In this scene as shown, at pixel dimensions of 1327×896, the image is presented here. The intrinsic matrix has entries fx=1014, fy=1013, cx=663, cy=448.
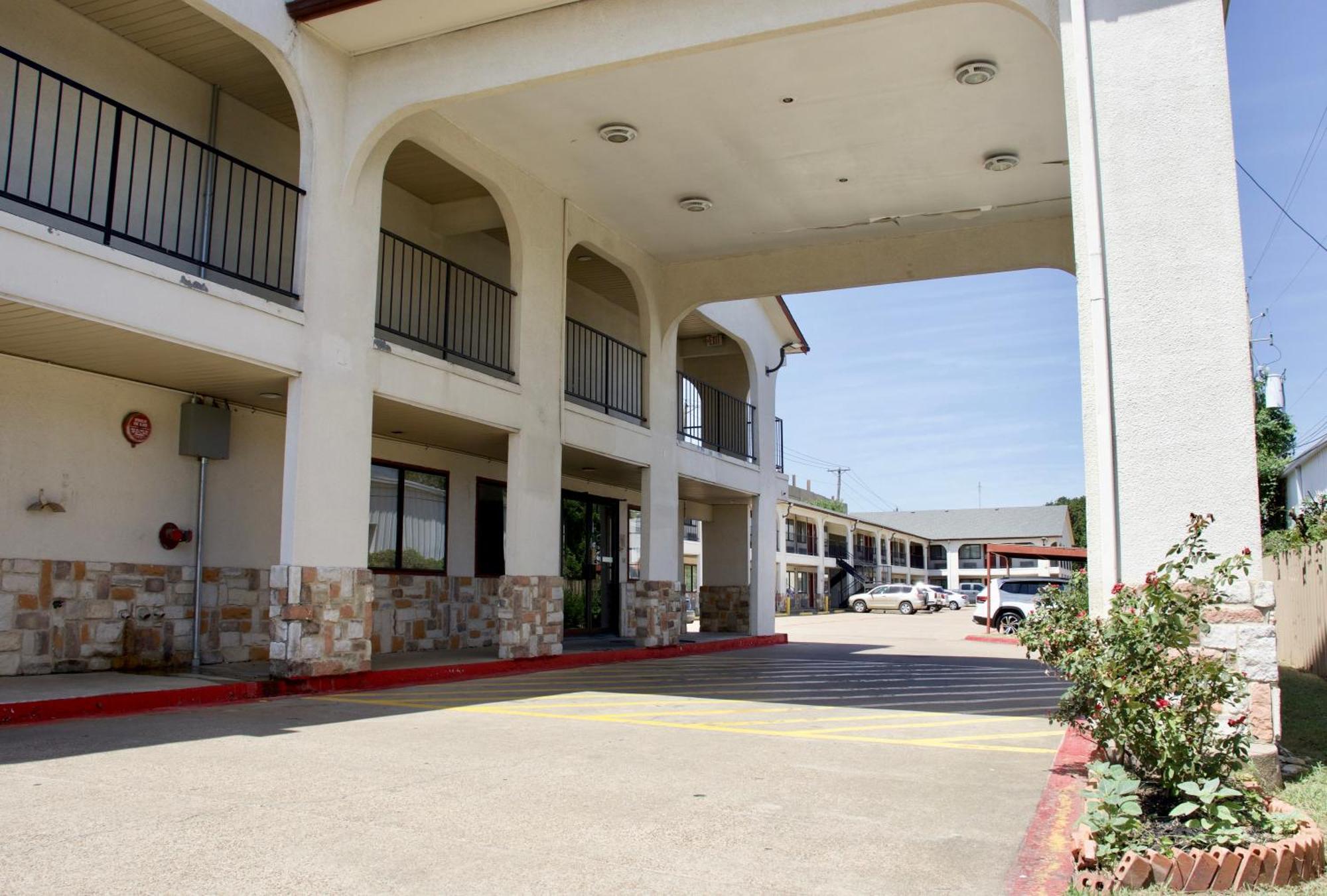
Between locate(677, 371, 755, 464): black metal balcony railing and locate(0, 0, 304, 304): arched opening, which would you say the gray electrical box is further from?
locate(677, 371, 755, 464): black metal balcony railing

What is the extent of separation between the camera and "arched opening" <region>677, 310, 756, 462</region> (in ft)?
66.3

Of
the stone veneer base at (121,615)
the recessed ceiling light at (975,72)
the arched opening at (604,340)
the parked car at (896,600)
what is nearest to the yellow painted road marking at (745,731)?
the stone veneer base at (121,615)

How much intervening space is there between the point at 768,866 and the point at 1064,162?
1125cm

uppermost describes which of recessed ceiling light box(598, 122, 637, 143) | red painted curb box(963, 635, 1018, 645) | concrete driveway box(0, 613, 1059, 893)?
recessed ceiling light box(598, 122, 637, 143)

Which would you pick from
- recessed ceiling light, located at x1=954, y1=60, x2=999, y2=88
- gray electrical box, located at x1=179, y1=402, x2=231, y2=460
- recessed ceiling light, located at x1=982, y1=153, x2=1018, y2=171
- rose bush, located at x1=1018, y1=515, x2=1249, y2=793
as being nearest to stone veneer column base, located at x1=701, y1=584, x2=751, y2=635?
recessed ceiling light, located at x1=982, y1=153, x2=1018, y2=171

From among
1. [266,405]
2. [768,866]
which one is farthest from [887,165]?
[768,866]

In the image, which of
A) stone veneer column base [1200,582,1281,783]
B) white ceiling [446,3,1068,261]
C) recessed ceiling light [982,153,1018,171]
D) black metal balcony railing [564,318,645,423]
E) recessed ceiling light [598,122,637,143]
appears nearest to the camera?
stone veneer column base [1200,582,1281,783]

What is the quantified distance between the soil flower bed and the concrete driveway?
1.74ft

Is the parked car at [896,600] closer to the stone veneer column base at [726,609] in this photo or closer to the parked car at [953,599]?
the parked car at [953,599]

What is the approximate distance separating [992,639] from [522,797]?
21663 mm

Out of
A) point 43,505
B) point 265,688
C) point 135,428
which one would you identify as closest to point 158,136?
point 135,428

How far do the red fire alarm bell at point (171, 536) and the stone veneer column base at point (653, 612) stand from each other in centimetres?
722

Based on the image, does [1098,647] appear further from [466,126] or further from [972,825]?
[466,126]

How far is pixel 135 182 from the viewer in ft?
34.6
